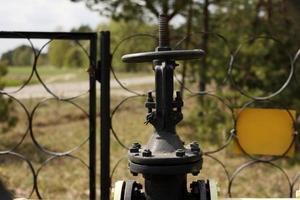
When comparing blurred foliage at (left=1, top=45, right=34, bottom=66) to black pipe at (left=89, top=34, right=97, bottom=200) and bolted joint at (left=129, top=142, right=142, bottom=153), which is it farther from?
bolted joint at (left=129, top=142, right=142, bottom=153)

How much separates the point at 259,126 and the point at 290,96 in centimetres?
167

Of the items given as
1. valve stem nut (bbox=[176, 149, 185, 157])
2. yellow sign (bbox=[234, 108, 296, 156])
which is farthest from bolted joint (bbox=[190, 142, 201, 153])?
yellow sign (bbox=[234, 108, 296, 156])

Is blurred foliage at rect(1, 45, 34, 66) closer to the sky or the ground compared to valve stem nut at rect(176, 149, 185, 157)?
closer to the sky

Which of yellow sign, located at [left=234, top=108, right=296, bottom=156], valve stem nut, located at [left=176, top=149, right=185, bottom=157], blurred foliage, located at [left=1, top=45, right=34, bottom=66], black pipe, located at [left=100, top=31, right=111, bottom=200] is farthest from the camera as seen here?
blurred foliage, located at [left=1, top=45, right=34, bottom=66]

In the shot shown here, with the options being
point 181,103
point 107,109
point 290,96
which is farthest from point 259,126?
point 290,96

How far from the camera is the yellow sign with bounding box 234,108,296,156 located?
45.4 inches

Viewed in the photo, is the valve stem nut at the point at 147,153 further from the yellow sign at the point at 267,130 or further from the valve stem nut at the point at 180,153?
the yellow sign at the point at 267,130

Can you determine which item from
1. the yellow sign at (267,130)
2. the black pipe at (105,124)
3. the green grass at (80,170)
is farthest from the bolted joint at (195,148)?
the green grass at (80,170)

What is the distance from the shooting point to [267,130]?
1.14 m

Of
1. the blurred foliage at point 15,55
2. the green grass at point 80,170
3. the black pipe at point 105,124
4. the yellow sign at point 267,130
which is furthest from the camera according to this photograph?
the green grass at point 80,170

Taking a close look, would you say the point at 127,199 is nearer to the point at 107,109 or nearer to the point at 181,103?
the point at 181,103

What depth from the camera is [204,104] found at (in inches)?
131

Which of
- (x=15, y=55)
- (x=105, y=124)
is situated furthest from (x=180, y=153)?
(x=15, y=55)

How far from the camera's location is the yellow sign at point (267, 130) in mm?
1153
